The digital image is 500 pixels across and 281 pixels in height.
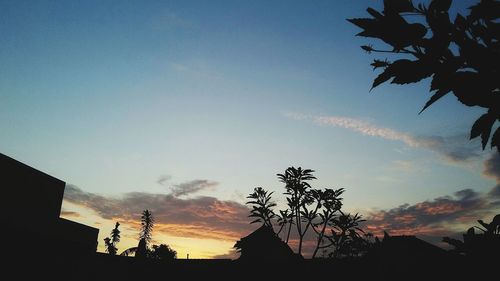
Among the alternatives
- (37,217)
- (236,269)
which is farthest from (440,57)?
(236,269)

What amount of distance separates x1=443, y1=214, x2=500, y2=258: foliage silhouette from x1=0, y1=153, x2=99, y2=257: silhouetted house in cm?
1202

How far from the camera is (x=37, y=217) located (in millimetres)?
11789

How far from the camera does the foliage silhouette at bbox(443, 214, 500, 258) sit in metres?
2.04

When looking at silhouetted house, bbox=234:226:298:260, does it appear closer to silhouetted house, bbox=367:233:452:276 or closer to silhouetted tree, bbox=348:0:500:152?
silhouetted house, bbox=367:233:452:276

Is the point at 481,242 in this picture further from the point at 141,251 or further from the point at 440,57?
the point at 141,251

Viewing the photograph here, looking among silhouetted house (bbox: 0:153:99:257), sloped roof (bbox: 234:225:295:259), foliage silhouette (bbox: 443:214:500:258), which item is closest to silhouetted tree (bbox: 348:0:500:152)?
foliage silhouette (bbox: 443:214:500:258)

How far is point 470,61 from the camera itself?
107cm

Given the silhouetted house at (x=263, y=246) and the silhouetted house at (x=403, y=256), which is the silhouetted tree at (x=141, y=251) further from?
the silhouetted house at (x=403, y=256)

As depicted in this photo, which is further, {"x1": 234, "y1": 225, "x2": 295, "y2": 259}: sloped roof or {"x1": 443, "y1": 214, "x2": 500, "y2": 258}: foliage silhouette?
{"x1": 234, "y1": 225, "x2": 295, "y2": 259}: sloped roof

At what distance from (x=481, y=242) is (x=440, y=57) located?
159cm

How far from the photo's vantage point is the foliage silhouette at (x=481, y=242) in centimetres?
204

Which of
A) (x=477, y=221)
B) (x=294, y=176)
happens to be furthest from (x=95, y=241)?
(x=477, y=221)

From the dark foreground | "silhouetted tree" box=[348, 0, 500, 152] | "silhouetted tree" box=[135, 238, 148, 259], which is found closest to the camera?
"silhouetted tree" box=[348, 0, 500, 152]

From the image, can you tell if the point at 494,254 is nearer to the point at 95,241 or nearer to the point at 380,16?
the point at 380,16
